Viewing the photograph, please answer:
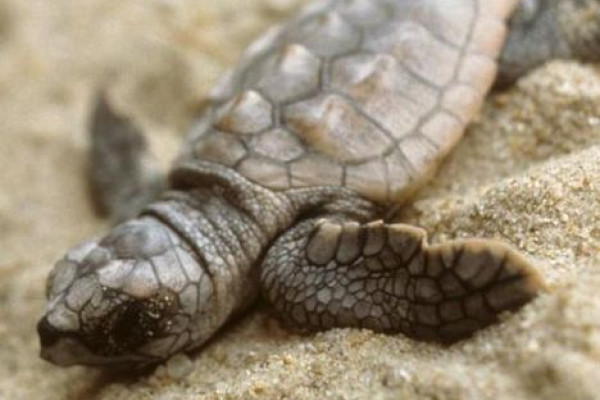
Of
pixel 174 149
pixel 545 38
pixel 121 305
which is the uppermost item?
pixel 545 38

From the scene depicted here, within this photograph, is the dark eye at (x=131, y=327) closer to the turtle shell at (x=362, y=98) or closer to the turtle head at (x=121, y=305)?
the turtle head at (x=121, y=305)

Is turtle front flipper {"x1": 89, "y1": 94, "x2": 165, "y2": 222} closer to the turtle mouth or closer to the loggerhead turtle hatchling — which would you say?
the loggerhead turtle hatchling

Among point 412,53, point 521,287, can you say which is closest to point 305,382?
point 521,287

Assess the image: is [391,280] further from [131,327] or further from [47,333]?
[47,333]

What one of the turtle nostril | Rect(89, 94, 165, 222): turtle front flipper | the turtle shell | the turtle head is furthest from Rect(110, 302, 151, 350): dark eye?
Rect(89, 94, 165, 222): turtle front flipper

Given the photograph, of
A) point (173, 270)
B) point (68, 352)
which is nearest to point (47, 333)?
point (68, 352)

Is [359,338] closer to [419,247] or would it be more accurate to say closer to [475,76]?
[419,247]

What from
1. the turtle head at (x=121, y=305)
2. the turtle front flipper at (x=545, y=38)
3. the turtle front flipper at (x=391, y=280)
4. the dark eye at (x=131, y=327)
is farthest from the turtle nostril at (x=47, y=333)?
the turtle front flipper at (x=545, y=38)
